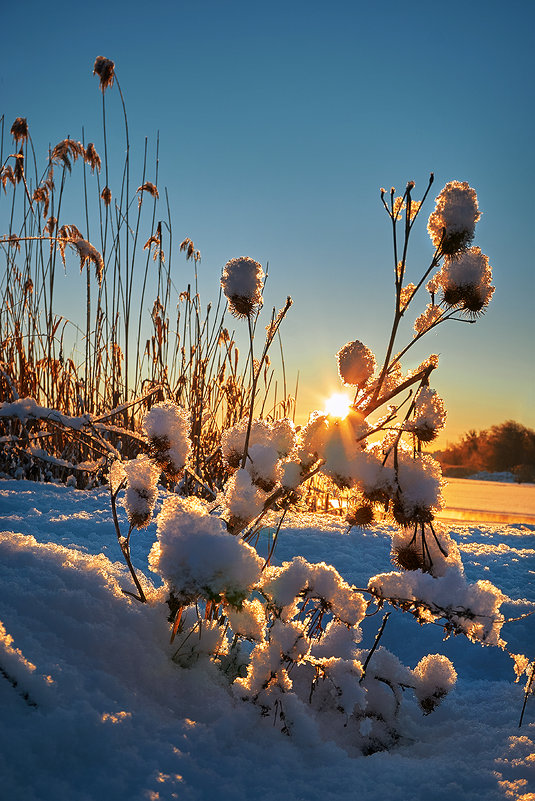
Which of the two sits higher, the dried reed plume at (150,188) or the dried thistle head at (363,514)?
the dried reed plume at (150,188)

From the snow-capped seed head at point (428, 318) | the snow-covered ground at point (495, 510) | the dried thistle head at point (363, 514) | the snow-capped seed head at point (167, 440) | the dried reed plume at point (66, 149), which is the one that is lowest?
the snow-covered ground at point (495, 510)

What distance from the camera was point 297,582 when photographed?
804 millimetres

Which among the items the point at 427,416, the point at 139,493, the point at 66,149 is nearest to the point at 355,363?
the point at 427,416

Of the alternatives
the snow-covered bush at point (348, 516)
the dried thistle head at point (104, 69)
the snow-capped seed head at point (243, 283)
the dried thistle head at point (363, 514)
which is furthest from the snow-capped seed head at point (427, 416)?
the dried thistle head at point (104, 69)

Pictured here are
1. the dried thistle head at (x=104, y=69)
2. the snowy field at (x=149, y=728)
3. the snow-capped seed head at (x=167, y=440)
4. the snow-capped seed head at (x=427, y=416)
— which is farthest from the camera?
the dried thistle head at (x=104, y=69)

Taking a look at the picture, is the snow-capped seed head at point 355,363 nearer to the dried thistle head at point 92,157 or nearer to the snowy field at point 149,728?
the snowy field at point 149,728

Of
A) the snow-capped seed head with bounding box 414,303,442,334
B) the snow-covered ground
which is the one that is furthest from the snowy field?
the snow-covered ground

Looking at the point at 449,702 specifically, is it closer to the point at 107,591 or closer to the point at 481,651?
the point at 481,651

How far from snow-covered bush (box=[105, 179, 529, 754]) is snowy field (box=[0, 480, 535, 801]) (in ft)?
0.16

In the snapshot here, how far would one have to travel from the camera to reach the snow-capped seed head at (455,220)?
78 centimetres

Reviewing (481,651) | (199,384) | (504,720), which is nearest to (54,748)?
(504,720)

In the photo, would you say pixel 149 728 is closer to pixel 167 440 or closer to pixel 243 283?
pixel 167 440

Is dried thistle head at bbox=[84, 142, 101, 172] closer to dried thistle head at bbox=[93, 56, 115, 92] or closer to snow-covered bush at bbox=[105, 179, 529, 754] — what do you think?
dried thistle head at bbox=[93, 56, 115, 92]

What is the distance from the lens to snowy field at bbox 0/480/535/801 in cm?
56
